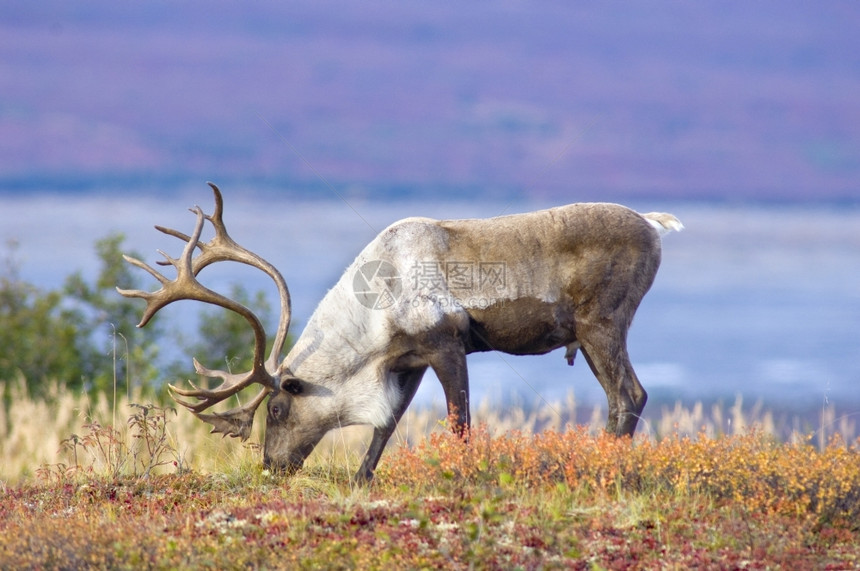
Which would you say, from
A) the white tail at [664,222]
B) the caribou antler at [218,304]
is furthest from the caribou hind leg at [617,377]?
the caribou antler at [218,304]

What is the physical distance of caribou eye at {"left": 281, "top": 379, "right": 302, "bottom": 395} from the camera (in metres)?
9.47

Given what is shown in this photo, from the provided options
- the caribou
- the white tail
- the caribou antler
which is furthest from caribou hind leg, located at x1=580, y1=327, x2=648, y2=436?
the caribou antler

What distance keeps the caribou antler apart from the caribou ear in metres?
0.17

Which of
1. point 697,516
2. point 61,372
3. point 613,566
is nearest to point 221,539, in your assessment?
point 613,566

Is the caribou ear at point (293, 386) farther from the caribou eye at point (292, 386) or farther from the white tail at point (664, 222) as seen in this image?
the white tail at point (664, 222)

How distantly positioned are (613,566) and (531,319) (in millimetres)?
3220

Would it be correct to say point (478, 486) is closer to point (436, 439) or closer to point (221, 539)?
point (436, 439)

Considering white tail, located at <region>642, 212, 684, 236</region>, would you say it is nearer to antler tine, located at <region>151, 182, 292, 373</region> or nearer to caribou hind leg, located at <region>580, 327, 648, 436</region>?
caribou hind leg, located at <region>580, 327, 648, 436</region>

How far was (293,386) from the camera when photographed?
9.50 m

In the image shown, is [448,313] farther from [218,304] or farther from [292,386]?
[218,304]

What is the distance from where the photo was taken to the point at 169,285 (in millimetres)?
9750

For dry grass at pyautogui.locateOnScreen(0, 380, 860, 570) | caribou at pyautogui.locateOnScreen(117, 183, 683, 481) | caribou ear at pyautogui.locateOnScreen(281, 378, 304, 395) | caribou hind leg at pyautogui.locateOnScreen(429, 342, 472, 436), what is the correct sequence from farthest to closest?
caribou ear at pyautogui.locateOnScreen(281, 378, 304, 395) < caribou at pyautogui.locateOnScreen(117, 183, 683, 481) < caribou hind leg at pyautogui.locateOnScreen(429, 342, 472, 436) < dry grass at pyautogui.locateOnScreen(0, 380, 860, 570)

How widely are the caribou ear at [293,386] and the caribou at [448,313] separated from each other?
0.04 feet

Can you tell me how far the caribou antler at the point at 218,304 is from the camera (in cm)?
950
